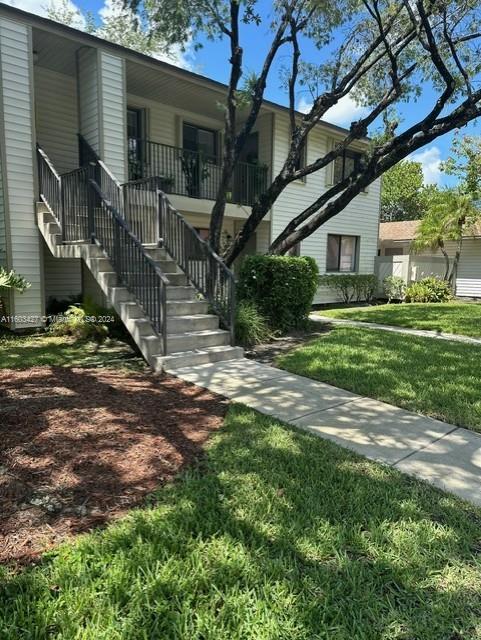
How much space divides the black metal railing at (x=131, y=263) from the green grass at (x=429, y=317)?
21.6 ft

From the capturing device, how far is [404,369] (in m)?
5.94

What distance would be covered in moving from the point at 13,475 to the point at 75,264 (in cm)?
828

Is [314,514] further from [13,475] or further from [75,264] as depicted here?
[75,264]

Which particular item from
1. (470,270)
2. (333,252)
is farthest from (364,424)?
(470,270)

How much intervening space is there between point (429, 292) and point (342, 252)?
11.8ft

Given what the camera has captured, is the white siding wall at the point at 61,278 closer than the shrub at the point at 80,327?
No

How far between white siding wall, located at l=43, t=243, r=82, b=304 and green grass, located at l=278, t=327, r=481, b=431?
616 centimetres

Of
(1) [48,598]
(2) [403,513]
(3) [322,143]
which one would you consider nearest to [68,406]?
(1) [48,598]

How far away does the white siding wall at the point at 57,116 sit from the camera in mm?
9789

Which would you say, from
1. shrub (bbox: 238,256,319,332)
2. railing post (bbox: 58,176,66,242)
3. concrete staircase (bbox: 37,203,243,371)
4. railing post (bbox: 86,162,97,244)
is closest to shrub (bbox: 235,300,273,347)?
shrub (bbox: 238,256,319,332)

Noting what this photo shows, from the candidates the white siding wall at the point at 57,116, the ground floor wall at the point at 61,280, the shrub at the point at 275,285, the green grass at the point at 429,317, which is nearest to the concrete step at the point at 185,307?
the shrub at the point at 275,285

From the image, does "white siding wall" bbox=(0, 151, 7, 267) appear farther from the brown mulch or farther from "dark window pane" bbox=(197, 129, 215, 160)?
"dark window pane" bbox=(197, 129, 215, 160)

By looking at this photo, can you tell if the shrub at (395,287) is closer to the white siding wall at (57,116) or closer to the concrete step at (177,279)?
the concrete step at (177,279)

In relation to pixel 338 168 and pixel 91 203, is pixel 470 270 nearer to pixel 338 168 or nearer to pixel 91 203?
pixel 338 168
